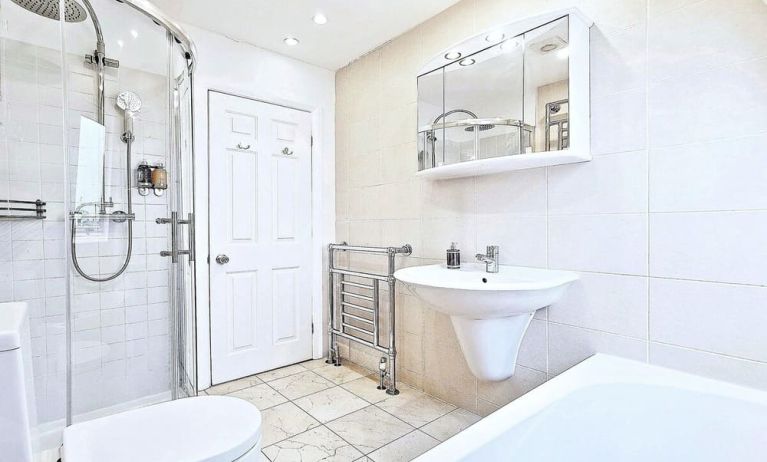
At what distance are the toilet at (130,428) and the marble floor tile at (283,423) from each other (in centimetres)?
68

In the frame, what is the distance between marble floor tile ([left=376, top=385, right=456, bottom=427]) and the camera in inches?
81.6

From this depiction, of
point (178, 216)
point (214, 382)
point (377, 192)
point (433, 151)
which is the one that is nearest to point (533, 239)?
point (433, 151)

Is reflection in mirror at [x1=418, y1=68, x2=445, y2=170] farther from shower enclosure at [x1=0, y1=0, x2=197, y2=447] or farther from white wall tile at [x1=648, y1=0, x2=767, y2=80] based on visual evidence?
shower enclosure at [x1=0, y1=0, x2=197, y2=447]

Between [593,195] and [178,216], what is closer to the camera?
[593,195]

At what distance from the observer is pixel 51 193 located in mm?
1391

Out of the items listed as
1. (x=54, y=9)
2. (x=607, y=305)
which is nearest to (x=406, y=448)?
(x=607, y=305)

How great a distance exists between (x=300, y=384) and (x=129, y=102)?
181cm

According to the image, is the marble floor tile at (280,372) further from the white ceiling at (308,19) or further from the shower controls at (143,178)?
the white ceiling at (308,19)

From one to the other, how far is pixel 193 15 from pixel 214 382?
2.17 metres

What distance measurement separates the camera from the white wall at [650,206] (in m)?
1.26

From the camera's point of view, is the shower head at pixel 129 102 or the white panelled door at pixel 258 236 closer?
the shower head at pixel 129 102

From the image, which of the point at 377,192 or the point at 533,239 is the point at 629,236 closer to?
the point at 533,239

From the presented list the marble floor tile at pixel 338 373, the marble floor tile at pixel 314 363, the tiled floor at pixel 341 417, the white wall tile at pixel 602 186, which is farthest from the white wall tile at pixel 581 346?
the marble floor tile at pixel 314 363

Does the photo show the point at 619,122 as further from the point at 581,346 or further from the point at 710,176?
the point at 581,346
